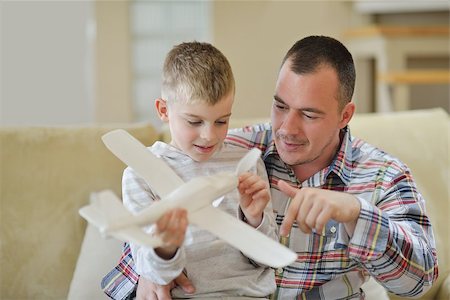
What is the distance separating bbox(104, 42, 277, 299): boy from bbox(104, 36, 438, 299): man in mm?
141

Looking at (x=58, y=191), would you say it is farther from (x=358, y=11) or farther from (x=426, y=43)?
(x=358, y=11)

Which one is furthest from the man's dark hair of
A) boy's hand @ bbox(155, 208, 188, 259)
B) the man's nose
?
boy's hand @ bbox(155, 208, 188, 259)

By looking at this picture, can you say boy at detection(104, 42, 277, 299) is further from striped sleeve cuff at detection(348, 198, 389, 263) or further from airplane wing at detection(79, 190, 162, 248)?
airplane wing at detection(79, 190, 162, 248)

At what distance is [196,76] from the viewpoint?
1360mm

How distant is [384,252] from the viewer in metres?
1.43

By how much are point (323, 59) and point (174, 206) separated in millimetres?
775

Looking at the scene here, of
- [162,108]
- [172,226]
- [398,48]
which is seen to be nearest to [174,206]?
[172,226]

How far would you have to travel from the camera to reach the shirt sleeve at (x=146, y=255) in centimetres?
123

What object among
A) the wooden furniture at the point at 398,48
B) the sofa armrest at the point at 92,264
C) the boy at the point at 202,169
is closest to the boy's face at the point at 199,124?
the boy at the point at 202,169

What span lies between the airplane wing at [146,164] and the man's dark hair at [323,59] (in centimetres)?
60

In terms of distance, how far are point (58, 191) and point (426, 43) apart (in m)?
2.95

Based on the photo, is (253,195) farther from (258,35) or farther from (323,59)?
(258,35)

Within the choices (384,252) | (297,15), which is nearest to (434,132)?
(384,252)

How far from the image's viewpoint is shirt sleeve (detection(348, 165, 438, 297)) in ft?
4.48
